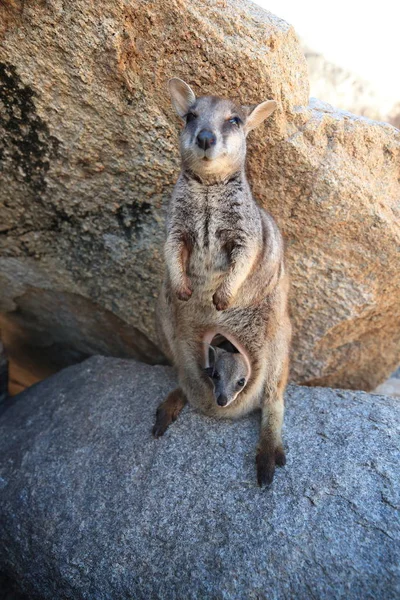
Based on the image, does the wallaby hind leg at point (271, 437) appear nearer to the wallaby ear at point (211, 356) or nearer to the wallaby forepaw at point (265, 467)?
the wallaby forepaw at point (265, 467)

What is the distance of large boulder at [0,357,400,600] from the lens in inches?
104

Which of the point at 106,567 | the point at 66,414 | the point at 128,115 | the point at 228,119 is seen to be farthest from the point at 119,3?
the point at 106,567

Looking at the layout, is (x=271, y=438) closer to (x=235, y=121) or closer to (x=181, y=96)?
(x=235, y=121)

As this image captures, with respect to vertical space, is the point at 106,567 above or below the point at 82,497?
below

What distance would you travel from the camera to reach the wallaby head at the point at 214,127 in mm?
2973

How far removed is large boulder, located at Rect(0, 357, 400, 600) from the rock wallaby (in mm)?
174

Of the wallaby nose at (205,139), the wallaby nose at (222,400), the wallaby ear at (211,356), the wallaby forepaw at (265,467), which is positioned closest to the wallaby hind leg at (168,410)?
the wallaby ear at (211,356)

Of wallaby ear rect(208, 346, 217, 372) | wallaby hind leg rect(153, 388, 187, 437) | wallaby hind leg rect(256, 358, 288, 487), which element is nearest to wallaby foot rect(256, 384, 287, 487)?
wallaby hind leg rect(256, 358, 288, 487)

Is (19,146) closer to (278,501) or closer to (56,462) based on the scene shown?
(56,462)

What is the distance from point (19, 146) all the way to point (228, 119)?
4.58 ft

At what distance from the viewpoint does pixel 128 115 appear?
3377 millimetres

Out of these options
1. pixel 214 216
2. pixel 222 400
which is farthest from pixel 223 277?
pixel 222 400

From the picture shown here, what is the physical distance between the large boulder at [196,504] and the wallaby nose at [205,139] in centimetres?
168

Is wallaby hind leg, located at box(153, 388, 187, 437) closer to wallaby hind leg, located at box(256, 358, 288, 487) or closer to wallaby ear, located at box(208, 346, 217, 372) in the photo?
wallaby ear, located at box(208, 346, 217, 372)
